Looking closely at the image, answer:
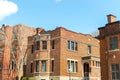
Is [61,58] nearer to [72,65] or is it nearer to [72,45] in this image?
[72,65]

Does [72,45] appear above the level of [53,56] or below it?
above

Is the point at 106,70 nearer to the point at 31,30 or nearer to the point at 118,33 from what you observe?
the point at 118,33

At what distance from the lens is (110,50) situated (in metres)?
28.6

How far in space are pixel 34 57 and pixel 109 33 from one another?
727 inches

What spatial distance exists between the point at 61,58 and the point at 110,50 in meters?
13.2

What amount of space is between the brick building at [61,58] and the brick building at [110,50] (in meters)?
12.1

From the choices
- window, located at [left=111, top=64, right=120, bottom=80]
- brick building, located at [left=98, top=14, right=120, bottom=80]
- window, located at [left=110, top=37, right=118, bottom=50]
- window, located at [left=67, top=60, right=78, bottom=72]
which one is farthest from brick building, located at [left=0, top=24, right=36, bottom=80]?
window, located at [left=111, top=64, right=120, bottom=80]

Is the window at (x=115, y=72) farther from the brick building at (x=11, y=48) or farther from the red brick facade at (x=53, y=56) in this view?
the brick building at (x=11, y=48)

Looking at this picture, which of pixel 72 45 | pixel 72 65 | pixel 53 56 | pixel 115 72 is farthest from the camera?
pixel 72 45

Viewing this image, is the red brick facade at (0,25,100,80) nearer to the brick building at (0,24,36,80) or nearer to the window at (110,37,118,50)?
the brick building at (0,24,36,80)

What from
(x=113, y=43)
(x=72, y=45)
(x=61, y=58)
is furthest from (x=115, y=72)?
(x=72, y=45)

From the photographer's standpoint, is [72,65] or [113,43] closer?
[113,43]

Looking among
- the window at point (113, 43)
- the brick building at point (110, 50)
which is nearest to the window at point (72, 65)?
the brick building at point (110, 50)

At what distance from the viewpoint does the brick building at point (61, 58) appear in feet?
134
